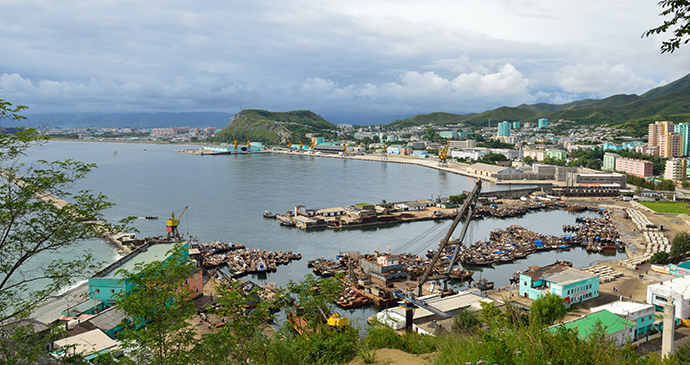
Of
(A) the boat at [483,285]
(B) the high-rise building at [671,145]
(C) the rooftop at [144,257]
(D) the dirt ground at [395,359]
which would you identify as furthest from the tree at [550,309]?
(B) the high-rise building at [671,145]

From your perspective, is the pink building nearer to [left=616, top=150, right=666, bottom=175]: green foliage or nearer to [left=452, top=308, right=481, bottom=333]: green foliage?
[left=616, top=150, right=666, bottom=175]: green foliage

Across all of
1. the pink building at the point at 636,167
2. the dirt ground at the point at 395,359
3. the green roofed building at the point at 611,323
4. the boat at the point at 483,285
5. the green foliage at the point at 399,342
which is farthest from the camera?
the pink building at the point at 636,167

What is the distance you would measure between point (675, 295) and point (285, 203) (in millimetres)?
11002

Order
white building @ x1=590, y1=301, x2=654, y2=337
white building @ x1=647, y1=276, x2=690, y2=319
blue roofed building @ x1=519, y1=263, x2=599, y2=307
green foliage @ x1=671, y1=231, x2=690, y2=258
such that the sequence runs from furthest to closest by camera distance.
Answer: green foliage @ x1=671, y1=231, x2=690, y2=258 → blue roofed building @ x1=519, y1=263, x2=599, y2=307 → white building @ x1=647, y1=276, x2=690, y2=319 → white building @ x1=590, y1=301, x2=654, y2=337

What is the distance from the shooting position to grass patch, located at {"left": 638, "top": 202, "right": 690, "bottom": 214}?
1287 centimetres

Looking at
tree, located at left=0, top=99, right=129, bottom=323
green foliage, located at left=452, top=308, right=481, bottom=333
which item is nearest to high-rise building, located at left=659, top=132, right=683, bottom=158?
green foliage, located at left=452, top=308, right=481, bottom=333

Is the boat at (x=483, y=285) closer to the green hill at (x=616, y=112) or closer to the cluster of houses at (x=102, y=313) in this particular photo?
the cluster of houses at (x=102, y=313)

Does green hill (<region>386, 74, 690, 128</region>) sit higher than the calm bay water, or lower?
higher

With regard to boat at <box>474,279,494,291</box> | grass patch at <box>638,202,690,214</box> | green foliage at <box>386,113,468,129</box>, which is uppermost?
green foliage at <box>386,113,468,129</box>

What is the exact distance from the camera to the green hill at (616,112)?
4648 centimetres

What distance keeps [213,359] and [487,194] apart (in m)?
15.3

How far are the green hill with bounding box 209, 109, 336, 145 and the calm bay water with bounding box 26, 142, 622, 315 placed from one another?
22.6m

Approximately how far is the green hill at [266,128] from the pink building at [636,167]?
31506mm

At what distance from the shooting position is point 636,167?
800 inches
